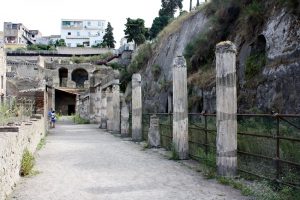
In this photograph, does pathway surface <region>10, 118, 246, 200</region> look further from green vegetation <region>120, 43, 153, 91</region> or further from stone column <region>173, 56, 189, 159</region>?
green vegetation <region>120, 43, 153, 91</region>

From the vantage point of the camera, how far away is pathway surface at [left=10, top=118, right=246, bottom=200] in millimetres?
7590

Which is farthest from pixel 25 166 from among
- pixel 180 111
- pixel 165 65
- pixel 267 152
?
pixel 165 65

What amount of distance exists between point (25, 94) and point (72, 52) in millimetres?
69396

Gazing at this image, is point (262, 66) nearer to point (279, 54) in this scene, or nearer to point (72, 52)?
point (279, 54)

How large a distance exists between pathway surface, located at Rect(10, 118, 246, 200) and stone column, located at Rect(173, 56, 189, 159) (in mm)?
567

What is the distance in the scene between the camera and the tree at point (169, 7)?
75.3 m

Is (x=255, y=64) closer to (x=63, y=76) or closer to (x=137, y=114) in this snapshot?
(x=137, y=114)

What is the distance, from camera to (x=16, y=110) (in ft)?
62.0

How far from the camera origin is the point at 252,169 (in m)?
8.89

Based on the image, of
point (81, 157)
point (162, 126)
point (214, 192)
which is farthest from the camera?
point (162, 126)

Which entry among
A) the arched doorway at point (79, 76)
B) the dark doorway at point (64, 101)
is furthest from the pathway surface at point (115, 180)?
the arched doorway at point (79, 76)

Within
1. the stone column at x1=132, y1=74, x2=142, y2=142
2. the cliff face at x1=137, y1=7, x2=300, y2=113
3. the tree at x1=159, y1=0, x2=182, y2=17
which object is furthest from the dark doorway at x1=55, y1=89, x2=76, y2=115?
the stone column at x1=132, y1=74, x2=142, y2=142

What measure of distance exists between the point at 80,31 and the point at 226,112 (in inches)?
5070

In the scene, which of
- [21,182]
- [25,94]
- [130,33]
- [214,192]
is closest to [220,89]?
[214,192]
